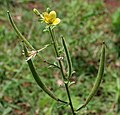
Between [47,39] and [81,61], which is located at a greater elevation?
[47,39]

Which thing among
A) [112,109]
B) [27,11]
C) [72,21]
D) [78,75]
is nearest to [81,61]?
[78,75]

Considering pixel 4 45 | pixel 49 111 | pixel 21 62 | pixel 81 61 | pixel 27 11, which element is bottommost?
pixel 49 111

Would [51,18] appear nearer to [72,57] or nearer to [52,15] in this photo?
[52,15]

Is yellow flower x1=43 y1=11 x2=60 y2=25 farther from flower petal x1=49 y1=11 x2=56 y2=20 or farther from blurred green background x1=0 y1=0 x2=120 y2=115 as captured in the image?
blurred green background x1=0 y1=0 x2=120 y2=115

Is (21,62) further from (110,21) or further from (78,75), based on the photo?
(110,21)

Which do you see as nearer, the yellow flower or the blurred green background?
the yellow flower

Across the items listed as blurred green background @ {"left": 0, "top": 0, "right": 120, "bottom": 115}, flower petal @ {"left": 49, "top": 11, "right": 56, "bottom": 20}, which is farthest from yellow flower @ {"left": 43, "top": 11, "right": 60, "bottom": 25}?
blurred green background @ {"left": 0, "top": 0, "right": 120, "bottom": 115}

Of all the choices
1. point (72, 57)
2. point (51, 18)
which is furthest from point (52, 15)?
point (72, 57)

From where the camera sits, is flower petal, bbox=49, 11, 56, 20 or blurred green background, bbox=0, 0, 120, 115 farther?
blurred green background, bbox=0, 0, 120, 115
